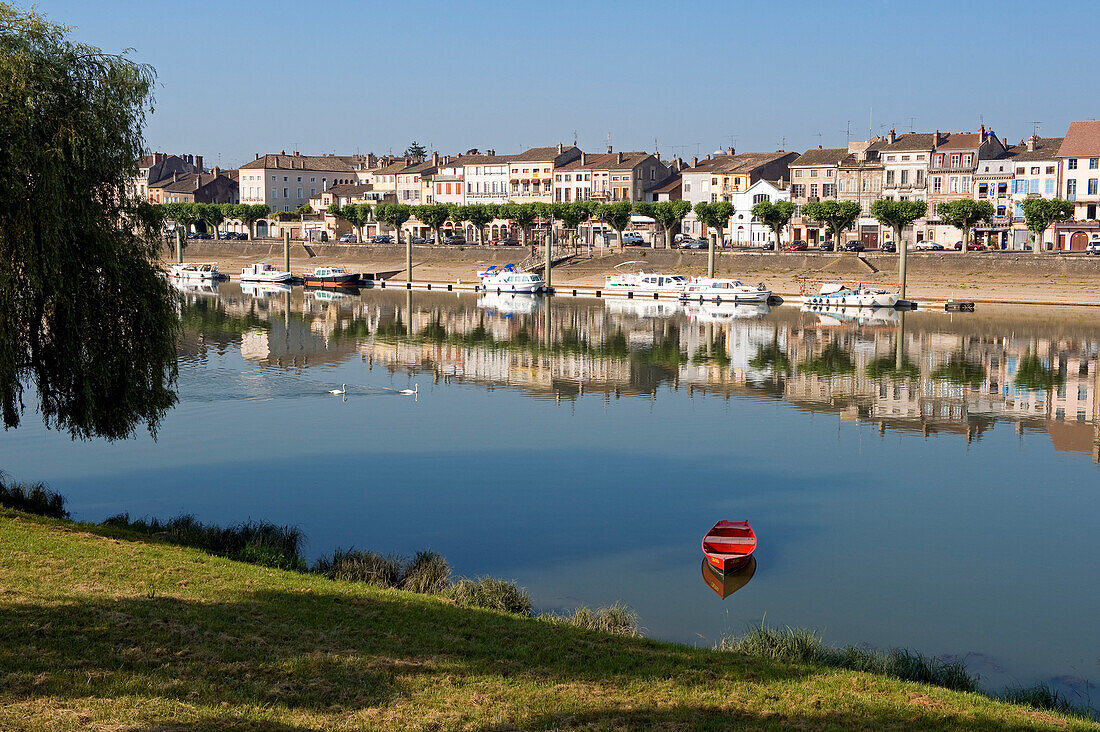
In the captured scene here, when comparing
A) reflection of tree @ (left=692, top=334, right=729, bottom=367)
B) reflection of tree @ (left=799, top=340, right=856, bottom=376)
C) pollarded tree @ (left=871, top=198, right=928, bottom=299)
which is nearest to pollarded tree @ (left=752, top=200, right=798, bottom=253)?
pollarded tree @ (left=871, top=198, right=928, bottom=299)

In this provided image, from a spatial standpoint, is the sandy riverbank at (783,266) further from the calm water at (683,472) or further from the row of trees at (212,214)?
the calm water at (683,472)

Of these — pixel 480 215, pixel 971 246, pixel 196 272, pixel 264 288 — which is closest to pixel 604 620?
pixel 264 288

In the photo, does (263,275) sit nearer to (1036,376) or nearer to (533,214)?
(533,214)

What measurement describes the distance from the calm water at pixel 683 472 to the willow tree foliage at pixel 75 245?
3.21 metres

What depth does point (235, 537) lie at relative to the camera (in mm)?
19562

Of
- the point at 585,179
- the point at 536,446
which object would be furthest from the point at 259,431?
the point at 585,179

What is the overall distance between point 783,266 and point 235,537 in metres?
77.8

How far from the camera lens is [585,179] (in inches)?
5349

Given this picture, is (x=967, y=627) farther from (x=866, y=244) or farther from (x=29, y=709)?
(x=866, y=244)

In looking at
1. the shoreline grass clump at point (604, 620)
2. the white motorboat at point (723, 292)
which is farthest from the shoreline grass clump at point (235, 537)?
the white motorboat at point (723, 292)

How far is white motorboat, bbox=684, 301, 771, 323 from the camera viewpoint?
74.1 m

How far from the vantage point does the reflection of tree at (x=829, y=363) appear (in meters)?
47.4

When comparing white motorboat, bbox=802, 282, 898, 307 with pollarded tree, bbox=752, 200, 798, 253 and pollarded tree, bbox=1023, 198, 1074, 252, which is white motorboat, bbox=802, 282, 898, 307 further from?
pollarded tree, bbox=752, 200, 798, 253

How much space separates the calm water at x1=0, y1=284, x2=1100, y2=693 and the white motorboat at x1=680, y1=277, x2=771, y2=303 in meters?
29.0
